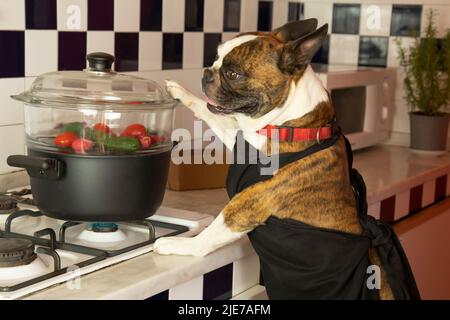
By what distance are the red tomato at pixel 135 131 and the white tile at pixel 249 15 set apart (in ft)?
3.88

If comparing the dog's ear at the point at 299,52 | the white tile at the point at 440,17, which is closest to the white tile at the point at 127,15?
the dog's ear at the point at 299,52

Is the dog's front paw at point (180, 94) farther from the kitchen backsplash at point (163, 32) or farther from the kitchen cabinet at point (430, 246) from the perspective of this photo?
the kitchen cabinet at point (430, 246)

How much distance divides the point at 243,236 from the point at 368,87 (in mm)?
1189

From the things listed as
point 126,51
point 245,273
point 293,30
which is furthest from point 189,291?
point 126,51

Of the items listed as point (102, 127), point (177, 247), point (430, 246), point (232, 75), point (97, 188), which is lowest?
point (430, 246)

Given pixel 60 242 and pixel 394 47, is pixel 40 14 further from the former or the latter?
pixel 394 47

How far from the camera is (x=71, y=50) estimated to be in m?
1.94

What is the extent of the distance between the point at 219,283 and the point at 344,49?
157 cm

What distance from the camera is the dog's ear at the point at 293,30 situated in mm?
1550

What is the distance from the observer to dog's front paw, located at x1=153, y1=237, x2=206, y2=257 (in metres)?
→ 1.45

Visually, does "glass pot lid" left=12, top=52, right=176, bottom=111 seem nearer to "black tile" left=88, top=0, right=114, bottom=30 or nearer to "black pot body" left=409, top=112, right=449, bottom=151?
"black tile" left=88, top=0, right=114, bottom=30

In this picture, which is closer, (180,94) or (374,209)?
(180,94)

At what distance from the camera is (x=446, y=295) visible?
99.0 inches

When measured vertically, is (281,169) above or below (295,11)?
below
